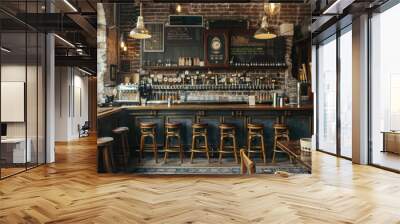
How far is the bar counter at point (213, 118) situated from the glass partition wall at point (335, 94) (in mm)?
2784

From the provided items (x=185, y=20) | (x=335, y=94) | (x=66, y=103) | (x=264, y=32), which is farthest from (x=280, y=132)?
(x=66, y=103)

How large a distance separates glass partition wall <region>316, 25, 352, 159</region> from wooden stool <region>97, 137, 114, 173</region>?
528 cm

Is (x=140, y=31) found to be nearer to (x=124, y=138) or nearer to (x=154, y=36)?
(x=154, y=36)

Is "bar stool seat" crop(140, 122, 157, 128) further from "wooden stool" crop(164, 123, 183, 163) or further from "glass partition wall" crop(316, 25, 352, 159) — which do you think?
"glass partition wall" crop(316, 25, 352, 159)

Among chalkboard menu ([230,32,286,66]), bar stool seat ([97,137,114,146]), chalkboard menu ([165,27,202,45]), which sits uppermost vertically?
chalkboard menu ([165,27,202,45])

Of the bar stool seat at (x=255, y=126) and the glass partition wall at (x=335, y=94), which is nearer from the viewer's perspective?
the bar stool seat at (x=255, y=126)

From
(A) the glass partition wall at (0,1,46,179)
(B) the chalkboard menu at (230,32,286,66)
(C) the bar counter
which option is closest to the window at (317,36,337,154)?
(C) the bar counter

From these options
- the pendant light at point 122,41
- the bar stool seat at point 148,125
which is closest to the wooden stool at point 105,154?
the bar stool seat at point 148,125

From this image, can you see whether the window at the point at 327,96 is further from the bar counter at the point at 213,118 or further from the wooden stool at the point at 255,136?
the wooden stool at the point at 255,136

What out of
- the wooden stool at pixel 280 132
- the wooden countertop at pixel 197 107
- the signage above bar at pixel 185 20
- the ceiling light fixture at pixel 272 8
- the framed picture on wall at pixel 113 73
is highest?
the ceiling light fixture at pixel 272 8

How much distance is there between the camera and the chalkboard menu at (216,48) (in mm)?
5656

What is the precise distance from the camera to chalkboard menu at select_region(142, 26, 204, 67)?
5.61 meters

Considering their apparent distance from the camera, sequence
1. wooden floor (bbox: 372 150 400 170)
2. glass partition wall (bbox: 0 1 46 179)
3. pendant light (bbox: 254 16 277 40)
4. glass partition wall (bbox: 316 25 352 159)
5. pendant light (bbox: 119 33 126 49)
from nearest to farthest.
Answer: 1. pendant light (bbox: 254 16 277 40)
2. pendant light (bbox: 119 33 126 49)
3. wooden floor (bbox: 372 150 400 170)
4. glass partition wall (bbox: 0 1 46 179)
5. glass partition wall (bbox: 316 25 352 159)

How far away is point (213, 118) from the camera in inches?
224
